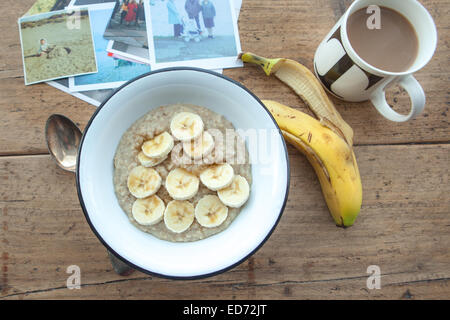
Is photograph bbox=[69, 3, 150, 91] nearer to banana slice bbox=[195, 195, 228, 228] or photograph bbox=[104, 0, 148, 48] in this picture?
photograph bbox=[104, 0, 148, 48]

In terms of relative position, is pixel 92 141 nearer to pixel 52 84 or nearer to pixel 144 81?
pixel 144 81

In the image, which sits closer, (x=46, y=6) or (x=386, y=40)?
Answer: (x=386, y=40)

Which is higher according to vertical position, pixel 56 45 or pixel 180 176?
pixel 56 45

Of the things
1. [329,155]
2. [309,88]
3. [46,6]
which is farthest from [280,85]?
[46,6]

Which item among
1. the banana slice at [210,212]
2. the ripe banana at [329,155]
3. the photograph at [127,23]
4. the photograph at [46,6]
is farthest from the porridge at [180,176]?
the photograph at [46,6]

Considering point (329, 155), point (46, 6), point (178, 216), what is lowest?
point (178, 216)

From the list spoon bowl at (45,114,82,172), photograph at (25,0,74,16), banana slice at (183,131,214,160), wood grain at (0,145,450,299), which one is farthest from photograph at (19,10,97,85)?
banana slice at (183,131,214,160)

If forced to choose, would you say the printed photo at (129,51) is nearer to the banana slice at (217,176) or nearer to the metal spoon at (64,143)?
the metal spoon at (64,143)

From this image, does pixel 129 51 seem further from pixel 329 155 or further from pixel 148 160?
pixel 329 155
